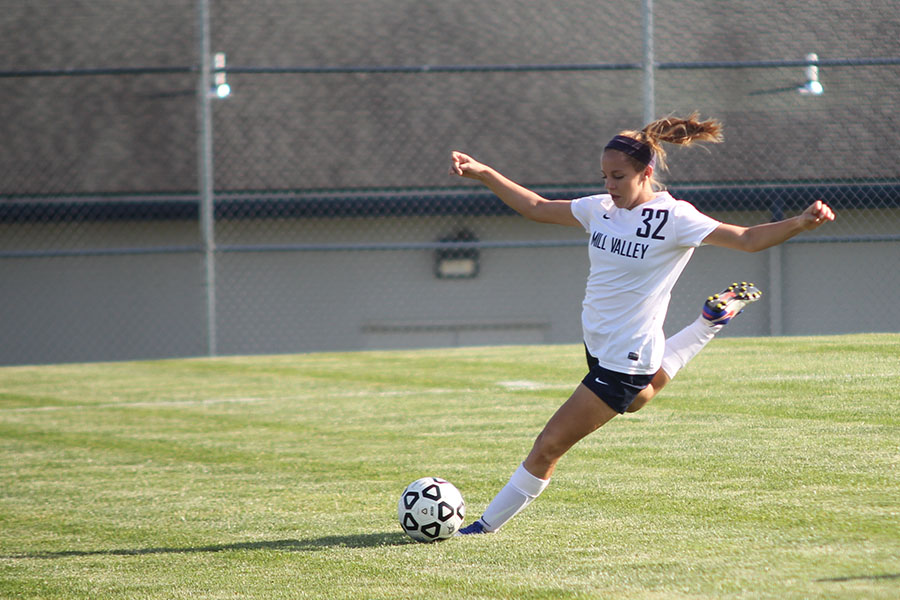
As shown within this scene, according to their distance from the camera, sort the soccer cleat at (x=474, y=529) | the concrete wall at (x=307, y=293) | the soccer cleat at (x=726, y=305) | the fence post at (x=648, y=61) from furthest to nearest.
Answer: the concrete wall at (x=307, y=293)
the fence post at (x=648, y=61)
the soccer cleat at (x=726, y=305)
the soccer cleat at (x=474, y=529)

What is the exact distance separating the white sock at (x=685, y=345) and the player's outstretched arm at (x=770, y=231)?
1.02m

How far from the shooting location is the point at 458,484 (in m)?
6.34

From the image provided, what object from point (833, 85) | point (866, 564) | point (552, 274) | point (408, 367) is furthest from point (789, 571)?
point (552, 274)

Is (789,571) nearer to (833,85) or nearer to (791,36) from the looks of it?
(791,36)

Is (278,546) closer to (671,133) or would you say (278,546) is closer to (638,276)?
(638,276)

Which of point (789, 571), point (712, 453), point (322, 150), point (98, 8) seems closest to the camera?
point (789, 571)

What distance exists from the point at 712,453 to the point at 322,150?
13.3 m

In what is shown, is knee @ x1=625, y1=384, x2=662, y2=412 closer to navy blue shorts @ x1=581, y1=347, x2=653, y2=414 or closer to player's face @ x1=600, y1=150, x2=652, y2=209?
navy blue shorts @ x1=581, y1=347, x2=653, y2=414

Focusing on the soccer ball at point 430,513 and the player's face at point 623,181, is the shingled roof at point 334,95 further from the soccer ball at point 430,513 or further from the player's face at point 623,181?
the soccer ball at point 430,513

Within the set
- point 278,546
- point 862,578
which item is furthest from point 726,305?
point 278,546

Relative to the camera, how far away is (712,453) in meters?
6.65

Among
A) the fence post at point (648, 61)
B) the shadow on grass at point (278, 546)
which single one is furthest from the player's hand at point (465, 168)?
the fence post at point (648, 61)

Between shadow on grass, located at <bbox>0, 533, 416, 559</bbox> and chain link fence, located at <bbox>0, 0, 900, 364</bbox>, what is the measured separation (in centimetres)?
942

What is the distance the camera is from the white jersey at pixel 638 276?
4.91m
